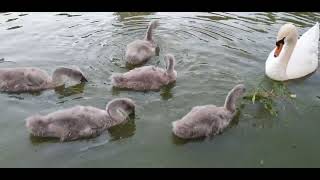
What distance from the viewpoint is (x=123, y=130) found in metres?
6.55

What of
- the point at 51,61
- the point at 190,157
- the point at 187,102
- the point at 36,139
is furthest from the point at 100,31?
the point at 190,157

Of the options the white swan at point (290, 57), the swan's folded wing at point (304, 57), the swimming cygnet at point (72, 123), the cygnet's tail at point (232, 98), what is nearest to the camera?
the swimming cygnet at point (72, 123)

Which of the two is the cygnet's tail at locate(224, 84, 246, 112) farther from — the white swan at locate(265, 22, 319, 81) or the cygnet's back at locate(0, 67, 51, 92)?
the cygnet's back at locate(0, 67, 51, 92)

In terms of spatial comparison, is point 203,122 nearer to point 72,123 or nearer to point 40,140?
point 72,123

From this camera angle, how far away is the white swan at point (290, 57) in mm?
8109

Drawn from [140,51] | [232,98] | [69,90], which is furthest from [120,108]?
[140,51]

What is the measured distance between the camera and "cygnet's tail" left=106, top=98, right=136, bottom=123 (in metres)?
6.62

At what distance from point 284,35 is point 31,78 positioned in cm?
395

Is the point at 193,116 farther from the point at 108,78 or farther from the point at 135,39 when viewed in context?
the point at 135,39

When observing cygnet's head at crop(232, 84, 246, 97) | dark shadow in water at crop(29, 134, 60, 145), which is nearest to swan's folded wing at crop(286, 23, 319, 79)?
cygnet's head at crop(232, 84, 246, 97)

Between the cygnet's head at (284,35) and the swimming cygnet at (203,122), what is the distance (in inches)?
77.1

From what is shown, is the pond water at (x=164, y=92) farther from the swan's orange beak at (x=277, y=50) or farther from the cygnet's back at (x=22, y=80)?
the swan's orange beak at (x=277, y=50)

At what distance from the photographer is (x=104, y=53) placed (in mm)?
8750

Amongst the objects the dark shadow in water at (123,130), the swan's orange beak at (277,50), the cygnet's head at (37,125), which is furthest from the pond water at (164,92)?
the swan's orange beak at (277,50)
